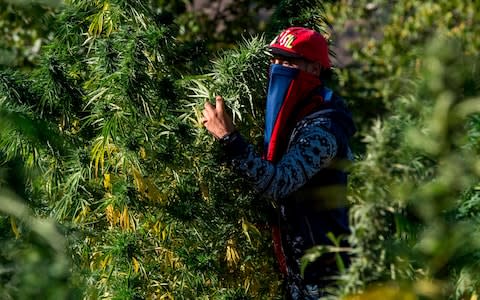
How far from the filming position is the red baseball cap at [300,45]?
3117 mm

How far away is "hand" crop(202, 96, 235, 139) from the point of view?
2.87 meters

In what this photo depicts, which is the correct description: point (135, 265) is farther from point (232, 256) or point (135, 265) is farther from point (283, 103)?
point (283, 103)

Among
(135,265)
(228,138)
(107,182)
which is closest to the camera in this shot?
(228,138)

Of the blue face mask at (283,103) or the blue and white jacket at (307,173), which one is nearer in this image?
the blue and white jacket at (307,173)

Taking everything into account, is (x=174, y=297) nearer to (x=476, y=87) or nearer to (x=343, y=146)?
(x=343, y=146)

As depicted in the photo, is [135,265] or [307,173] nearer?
[307,173]

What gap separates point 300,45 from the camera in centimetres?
312

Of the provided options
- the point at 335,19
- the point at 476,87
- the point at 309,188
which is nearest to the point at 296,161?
the point at 309,188

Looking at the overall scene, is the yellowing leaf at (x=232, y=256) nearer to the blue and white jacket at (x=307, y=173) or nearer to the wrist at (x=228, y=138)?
the blue and white jacket at (x=307, y=173)

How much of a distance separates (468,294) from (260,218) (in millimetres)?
1050

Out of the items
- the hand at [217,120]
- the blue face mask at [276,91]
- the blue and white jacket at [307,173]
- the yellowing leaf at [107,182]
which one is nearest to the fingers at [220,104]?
the hand at [217,120]

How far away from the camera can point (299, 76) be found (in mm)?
3139

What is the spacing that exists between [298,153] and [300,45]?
0.40m

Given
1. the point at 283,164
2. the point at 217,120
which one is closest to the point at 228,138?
the point at 217,120
